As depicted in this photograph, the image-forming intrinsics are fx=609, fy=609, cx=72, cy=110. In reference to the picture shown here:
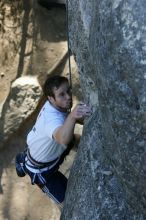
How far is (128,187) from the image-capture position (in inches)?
91.3

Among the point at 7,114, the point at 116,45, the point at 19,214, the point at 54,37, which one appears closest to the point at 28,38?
the point at 54,37

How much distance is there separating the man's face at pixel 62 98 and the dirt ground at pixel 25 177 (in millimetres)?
1700

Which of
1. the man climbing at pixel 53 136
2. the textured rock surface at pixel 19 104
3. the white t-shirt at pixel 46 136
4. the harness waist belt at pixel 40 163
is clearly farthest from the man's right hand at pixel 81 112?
the textured rock surface at pixel 19 104

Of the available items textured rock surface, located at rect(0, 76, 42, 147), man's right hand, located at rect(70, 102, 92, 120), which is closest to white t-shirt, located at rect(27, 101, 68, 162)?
man's right hand, located at rect(70, 102, 92, 120)

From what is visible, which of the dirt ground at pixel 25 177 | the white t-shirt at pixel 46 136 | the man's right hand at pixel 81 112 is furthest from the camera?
the dirt ground at pixel 25 177

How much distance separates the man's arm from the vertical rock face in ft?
0.18

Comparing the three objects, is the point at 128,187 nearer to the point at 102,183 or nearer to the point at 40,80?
the point at 102,183

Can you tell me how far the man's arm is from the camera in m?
2.68

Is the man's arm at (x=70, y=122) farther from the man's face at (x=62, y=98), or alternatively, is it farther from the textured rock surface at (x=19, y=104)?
the textured rock surface at (x=19, y=104)

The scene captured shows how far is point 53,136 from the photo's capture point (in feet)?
9.29

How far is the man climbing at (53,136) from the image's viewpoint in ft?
8.97

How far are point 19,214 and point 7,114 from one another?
0.82 metres

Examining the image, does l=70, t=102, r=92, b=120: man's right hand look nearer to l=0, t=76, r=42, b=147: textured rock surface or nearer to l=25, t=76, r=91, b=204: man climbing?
l=25, t=76, r=91, b=204: man climbing

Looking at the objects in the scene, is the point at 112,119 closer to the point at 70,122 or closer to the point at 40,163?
the point at 70,122
